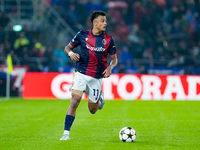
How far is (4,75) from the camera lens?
68.4 ft

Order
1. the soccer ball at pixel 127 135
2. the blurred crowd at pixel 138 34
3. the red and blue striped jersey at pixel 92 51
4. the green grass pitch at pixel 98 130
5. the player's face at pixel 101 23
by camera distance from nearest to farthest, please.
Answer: the green grass pitch at pixel 98 130 → the soccer ball at pixel 127 135 → the player's face at pixel 101 23 → the red and blue striped jersey at pixel 92 51 → the blurred crowd at pixel 138 34

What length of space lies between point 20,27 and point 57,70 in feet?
9.32

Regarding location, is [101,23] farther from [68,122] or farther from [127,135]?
[127,135]

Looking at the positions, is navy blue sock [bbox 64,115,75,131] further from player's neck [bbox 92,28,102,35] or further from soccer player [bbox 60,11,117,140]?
player's neck [bbox 92,28,102,35]

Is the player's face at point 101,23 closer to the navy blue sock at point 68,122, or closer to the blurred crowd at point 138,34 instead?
the navy blue sock at point 68,122

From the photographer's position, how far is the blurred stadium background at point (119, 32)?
71.7 ft

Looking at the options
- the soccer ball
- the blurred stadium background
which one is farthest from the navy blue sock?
the blurred stadium background

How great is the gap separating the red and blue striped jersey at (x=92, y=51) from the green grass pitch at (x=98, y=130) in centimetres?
123

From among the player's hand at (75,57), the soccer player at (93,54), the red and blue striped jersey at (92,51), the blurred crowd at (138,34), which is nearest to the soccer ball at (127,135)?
the soccer player at (93,54)

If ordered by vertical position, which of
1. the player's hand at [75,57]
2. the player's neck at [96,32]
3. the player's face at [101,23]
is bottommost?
the player's hand at [75,57]

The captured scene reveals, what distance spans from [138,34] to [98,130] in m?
15.0

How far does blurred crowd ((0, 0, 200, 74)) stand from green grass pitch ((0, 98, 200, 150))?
853cm

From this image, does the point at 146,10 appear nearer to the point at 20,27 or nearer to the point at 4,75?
the point at 20,27

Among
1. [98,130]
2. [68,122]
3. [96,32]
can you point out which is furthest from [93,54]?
[98,130]
